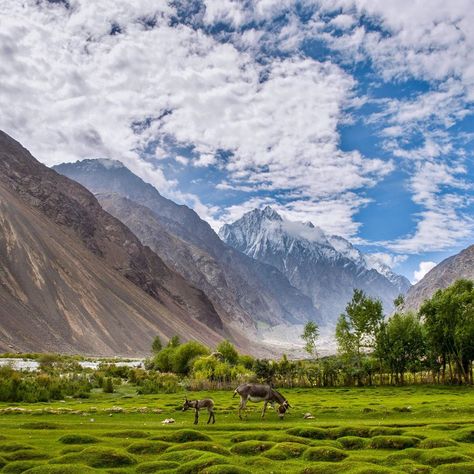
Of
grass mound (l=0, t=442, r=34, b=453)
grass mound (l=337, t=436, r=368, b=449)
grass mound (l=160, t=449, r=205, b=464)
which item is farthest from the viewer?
grass mound (l=337, t=436, r=368, b=449)

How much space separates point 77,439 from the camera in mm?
21641

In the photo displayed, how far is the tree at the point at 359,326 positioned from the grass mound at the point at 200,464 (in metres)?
64.5

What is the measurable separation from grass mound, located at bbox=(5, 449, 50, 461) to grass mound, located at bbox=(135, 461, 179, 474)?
158 inches

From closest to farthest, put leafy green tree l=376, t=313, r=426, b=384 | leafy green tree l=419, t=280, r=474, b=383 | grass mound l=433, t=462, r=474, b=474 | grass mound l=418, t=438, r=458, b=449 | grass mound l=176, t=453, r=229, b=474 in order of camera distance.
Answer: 1. grass mound l=176, t=453, r=229, b=474
2. grass mound l=433, t=462, r=474, b=474
3. grass mound l=418, t=438, r=458, b=449
4. leafy green tree l=419, t=280, r=474, b=383
5. leafy green tree l=376, t=313, r=426, b=384

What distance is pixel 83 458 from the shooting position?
17922 millimetres

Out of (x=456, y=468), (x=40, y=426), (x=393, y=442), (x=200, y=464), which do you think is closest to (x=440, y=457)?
(x=456, y=468)

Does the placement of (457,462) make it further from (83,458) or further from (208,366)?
(208,366)

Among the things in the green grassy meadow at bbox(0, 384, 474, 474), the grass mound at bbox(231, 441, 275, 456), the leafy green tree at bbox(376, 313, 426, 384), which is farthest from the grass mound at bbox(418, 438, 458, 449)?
the leafy green tree at bbox(376, 313, 426, 384)

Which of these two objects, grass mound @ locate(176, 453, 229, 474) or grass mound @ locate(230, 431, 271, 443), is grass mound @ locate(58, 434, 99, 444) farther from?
grass mound @ locate(176, 453, 229, 474)

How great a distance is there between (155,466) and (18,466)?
184 inches

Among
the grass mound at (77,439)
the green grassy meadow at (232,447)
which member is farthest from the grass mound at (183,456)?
the grass mound at (77,439)

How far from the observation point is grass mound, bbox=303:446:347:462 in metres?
19.2

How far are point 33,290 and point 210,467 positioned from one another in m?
158

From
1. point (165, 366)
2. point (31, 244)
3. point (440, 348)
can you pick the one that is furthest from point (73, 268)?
point (440, 348)
